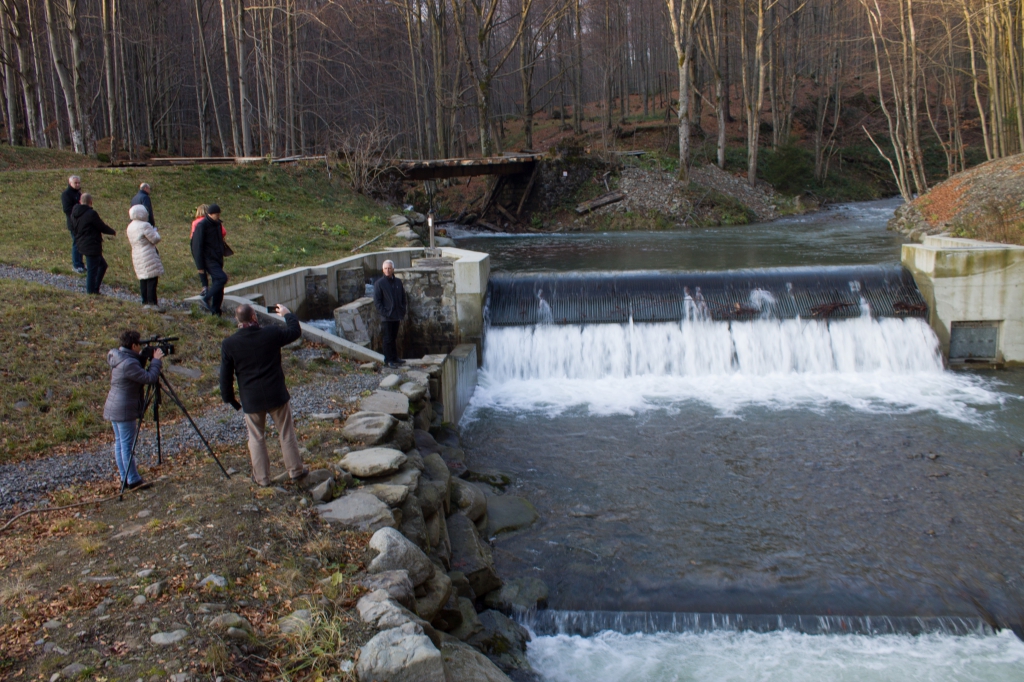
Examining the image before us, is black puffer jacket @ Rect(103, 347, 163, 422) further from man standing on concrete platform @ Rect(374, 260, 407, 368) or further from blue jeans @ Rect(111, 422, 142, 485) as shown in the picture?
man standing on concrete platform @ Rect(374, 260, 407, 368)

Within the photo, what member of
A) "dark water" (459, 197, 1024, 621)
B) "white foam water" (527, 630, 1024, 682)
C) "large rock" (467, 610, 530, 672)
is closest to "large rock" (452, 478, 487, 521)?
"dark water" (459, 197, 1024, 621)

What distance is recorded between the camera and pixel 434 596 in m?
5.24

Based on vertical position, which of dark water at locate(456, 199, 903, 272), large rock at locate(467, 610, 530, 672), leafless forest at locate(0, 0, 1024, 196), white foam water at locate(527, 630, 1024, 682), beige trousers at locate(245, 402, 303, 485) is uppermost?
leafless forest at locate(0, 0, 1024, 196)

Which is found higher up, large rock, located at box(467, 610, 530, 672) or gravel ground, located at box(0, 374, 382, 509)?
gravel ground, located at box(0, 374, 382, 509)

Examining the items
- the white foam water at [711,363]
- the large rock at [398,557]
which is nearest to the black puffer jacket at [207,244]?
the white foam water at [711,363]

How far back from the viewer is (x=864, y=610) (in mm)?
6098

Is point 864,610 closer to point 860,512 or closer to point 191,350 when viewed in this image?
point 860,512

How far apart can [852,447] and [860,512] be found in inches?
74.5

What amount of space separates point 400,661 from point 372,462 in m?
2.77

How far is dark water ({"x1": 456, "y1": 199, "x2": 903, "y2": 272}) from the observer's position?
58.6 feet

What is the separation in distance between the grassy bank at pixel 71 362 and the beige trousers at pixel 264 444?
2312mm

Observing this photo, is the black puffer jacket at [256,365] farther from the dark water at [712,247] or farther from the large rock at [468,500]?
the dark water at [712,247]

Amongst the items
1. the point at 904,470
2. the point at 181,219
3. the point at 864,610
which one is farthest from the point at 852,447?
the point at 181,219

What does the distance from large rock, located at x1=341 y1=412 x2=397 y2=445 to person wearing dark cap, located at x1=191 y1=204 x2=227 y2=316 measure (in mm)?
4124
